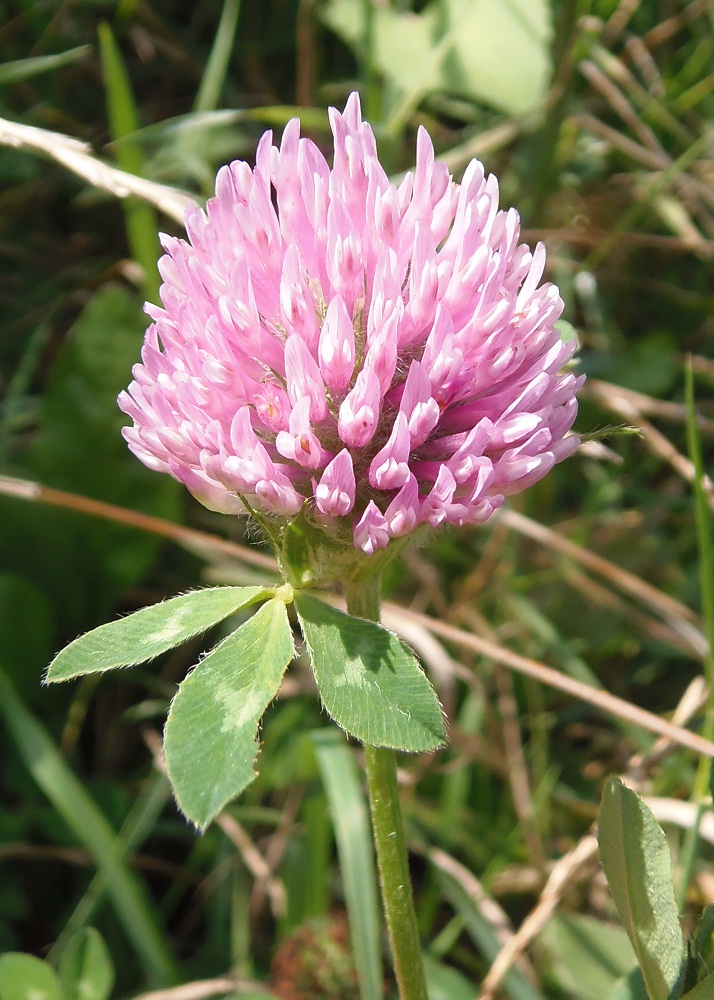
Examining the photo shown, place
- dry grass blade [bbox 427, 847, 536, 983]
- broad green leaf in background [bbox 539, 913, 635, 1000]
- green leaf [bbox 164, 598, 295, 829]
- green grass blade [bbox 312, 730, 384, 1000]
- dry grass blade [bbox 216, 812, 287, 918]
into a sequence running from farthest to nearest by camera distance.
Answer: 1. dry grass blade [bbox 216, 812, 287, 918]
2. dry grass blade [bbox 427, 847, 536, 983]
3. broad green leaf in background [bbox 539, 913, 635, 1000]
4. green grass blade [bbox 312, 730, 384, 1000]
5. green leaf [bbox 164, 598, 295, 829]

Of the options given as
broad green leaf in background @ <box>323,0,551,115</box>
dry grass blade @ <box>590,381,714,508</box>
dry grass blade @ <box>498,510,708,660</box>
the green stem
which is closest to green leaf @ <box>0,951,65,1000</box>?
the green stem

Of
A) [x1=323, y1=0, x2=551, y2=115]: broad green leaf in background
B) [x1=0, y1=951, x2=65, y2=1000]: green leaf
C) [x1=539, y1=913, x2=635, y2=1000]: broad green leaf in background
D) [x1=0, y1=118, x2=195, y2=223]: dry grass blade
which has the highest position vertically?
[x1=0, y1=118, x2=195, y2=223]: dry grass blade

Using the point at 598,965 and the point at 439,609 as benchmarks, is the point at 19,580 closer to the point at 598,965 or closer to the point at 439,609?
the point at 439,609

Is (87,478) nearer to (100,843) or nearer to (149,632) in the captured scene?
(100,843)

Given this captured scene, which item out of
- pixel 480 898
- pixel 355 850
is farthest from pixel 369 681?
pixel 480 898

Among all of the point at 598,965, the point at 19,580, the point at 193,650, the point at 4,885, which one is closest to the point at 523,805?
the point at 598,965

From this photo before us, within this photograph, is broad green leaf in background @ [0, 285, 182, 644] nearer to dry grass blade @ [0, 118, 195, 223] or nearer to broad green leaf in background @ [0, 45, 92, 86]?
broad green leaf in background @ [0, 45, 92, 86]

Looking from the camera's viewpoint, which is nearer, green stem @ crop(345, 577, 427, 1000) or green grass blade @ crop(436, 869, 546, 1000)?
Answer: green stem @ crop(345, 577, 427, 1000)
